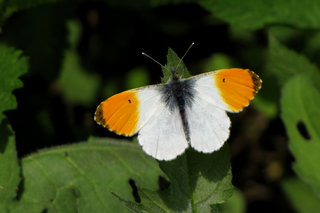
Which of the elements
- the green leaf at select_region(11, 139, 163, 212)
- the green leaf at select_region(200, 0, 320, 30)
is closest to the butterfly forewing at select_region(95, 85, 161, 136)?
the green leaf at select_region(11, 139, 163, 212)

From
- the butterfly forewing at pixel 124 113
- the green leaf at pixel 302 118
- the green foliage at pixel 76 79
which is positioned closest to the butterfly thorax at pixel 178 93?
the butterfly forewing at pixel 124 113

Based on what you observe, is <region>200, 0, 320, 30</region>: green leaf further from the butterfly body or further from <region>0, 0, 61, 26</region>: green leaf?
<region>0, 0, 61, 26</region>: green leaf

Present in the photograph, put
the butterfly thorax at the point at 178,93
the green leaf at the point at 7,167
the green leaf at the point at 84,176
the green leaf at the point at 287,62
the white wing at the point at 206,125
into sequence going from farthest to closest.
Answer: the green leaf at the point at 287,62, the green leaf at the point at 84,176, the green leaf at the point at 7,167, the butterfly thorax at the point at 178,93, the white wing at the point at 206,125

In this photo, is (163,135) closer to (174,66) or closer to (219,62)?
(174,66)

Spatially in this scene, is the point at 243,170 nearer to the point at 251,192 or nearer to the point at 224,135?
the point at 251,192

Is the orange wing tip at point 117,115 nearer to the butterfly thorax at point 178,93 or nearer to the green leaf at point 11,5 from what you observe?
the butterfly thorax at point 178,93

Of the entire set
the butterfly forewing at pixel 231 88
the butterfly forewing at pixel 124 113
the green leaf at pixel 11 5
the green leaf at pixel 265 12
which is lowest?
the green leaf at pixel 11 5

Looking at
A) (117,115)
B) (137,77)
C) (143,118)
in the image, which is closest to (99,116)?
(117,115)
